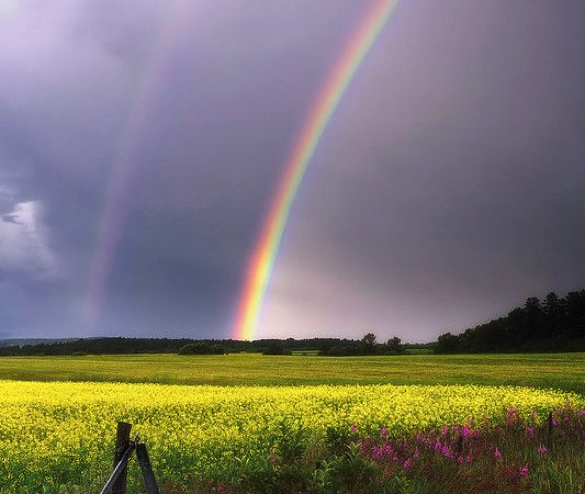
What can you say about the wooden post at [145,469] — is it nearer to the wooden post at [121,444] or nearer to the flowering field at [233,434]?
the wooden post at [121,444]

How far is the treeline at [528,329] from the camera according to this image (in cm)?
10431

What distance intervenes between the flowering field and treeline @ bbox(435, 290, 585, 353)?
3306 inches

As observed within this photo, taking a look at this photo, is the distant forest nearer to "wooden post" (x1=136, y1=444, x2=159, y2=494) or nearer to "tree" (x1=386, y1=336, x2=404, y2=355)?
"tree" (x1=386, y1=336, x2=404, y2=355)

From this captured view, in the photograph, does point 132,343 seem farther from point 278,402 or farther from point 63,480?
point 63,480

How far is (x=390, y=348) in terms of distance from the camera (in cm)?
10012

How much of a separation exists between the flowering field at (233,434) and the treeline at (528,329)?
276 ft

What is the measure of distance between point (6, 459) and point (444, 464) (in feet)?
25.5

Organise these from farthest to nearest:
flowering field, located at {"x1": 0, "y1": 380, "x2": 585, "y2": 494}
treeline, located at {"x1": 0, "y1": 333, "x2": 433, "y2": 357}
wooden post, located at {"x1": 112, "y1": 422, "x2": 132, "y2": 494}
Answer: treeline, located at {"x1": 0, "y1": 333, "x2": 433, "y2": 357} < flowering field, located at {"x1": 0, "y1": 380, "x2": 585, "y2": 494} < wooden post, located at {"x1": 112, "y1": 422, "x2": 132, "y2": 494}

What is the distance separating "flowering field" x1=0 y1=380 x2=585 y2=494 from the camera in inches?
346

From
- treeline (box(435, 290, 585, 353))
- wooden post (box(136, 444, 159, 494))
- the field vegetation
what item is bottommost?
the field vegetation

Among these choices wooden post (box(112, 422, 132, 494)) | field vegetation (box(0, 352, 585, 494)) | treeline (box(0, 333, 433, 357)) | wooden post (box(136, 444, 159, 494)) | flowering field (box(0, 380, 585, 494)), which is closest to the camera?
wooden post (box(136, 444, 159, 494))

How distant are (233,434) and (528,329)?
343 feet

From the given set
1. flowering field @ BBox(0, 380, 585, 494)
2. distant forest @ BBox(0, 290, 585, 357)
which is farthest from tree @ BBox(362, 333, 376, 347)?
→ flowering field @ BBox(0, 380, 585, 494)

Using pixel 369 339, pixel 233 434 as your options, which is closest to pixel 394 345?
pixel 369 339
